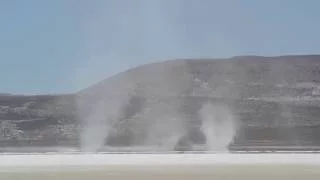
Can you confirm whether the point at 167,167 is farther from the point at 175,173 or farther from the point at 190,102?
the point at 190,102

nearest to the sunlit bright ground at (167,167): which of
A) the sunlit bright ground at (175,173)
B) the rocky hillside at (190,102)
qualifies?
the sunlit bright ground at (175,173)

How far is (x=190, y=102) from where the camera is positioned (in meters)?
7.45

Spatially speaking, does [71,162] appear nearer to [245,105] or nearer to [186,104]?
[186,104]

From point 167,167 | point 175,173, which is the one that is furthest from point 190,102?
point 175,173

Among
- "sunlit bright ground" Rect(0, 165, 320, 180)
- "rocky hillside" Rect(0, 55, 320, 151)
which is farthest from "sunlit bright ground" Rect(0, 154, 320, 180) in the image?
"rocky hillside" Rect(0, 55, 320, 151)

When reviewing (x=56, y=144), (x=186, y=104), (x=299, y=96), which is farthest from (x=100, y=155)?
(x=299, y=96)

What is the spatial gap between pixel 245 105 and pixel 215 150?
0.60 meters

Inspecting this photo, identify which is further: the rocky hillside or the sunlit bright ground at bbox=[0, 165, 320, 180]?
the rocky hillside

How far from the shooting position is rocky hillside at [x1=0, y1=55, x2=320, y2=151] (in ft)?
24.2

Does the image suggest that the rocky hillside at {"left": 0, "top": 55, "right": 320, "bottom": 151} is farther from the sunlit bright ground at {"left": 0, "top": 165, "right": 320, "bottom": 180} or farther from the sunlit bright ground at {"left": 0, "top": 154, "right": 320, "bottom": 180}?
the sunlit bright ground at {"left": 0, "top": 165, "right": 320, "bottom": 180}

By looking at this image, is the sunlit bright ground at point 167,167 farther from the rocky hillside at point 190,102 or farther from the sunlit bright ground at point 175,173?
the rocky hillside at point 190,102

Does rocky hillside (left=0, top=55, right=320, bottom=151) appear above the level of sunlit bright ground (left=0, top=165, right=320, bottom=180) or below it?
above

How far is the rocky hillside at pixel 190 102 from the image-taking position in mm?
7387

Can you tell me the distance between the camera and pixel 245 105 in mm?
7445
